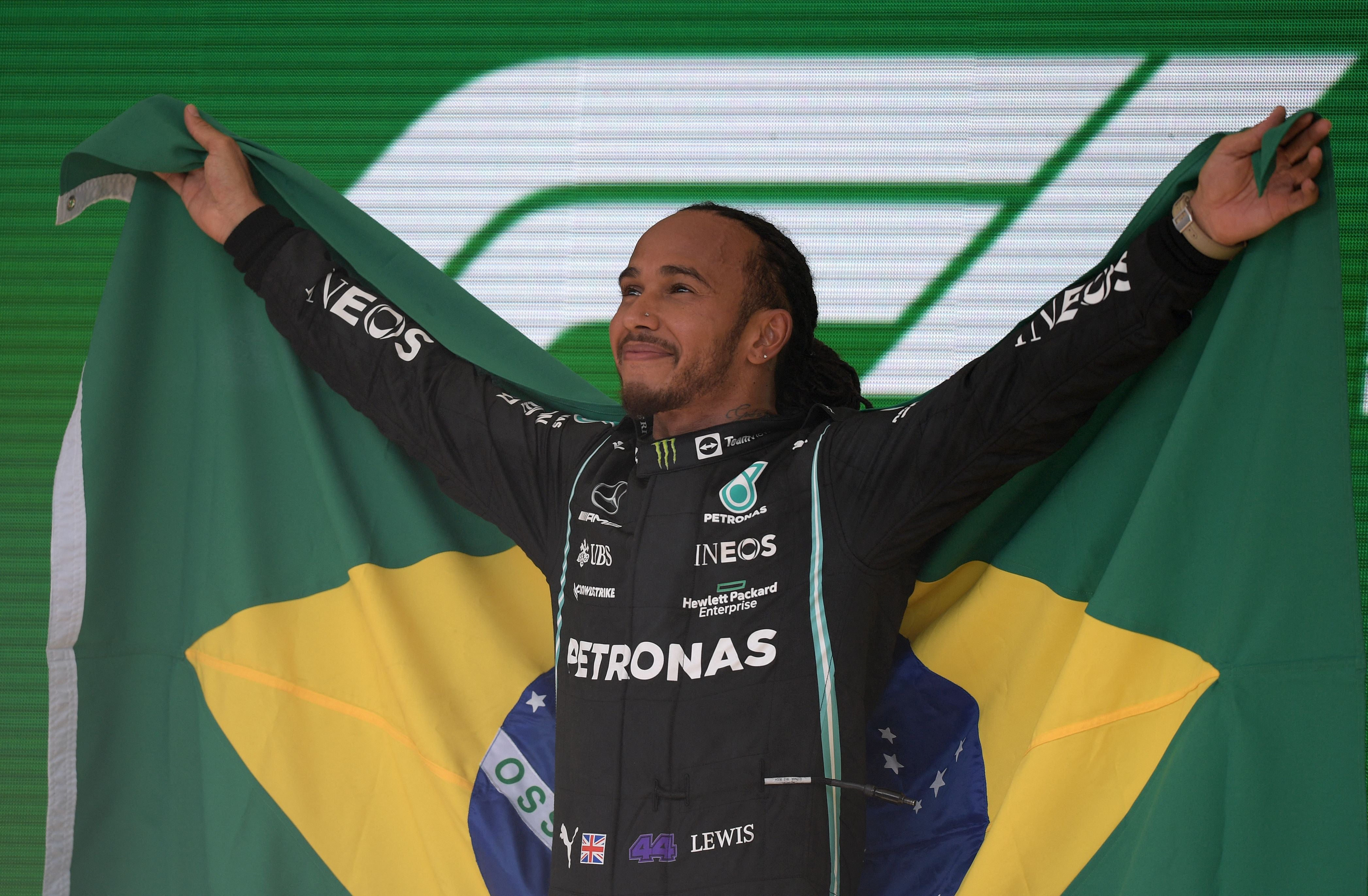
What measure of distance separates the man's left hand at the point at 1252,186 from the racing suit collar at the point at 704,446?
67cm

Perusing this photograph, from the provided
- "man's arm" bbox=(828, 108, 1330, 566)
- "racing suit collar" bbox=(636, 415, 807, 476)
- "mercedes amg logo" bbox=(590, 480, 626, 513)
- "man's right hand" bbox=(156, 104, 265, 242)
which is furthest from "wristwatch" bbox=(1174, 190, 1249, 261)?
"man's right hand" bbox=(156, 104, 265, 242)

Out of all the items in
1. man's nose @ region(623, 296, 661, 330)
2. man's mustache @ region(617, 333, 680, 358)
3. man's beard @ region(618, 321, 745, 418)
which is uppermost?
man's nose @ region(623, 296, 661, 330)

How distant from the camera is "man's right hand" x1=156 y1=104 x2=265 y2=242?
2113 mm

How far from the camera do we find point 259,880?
6.46 feet

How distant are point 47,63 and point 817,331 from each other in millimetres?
2076

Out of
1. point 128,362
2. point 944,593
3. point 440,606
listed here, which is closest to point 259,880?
point 440,606

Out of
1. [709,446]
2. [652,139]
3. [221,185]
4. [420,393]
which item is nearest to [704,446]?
[709,446]

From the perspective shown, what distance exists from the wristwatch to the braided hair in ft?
2.19

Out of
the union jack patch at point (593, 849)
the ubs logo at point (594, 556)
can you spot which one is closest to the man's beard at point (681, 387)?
the ubs logo at point (594, 556)

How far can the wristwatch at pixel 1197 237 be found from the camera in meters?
1.50

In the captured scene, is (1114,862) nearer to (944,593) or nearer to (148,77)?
(944,593)

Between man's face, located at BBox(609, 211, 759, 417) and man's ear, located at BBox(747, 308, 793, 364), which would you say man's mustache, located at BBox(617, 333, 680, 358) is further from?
man's ear, located at BBox(747, 308, 793, 364)

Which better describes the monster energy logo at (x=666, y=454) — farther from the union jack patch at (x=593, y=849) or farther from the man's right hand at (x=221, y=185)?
the man's right hand at (x=221, y=185)

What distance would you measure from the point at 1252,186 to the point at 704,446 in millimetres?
801
